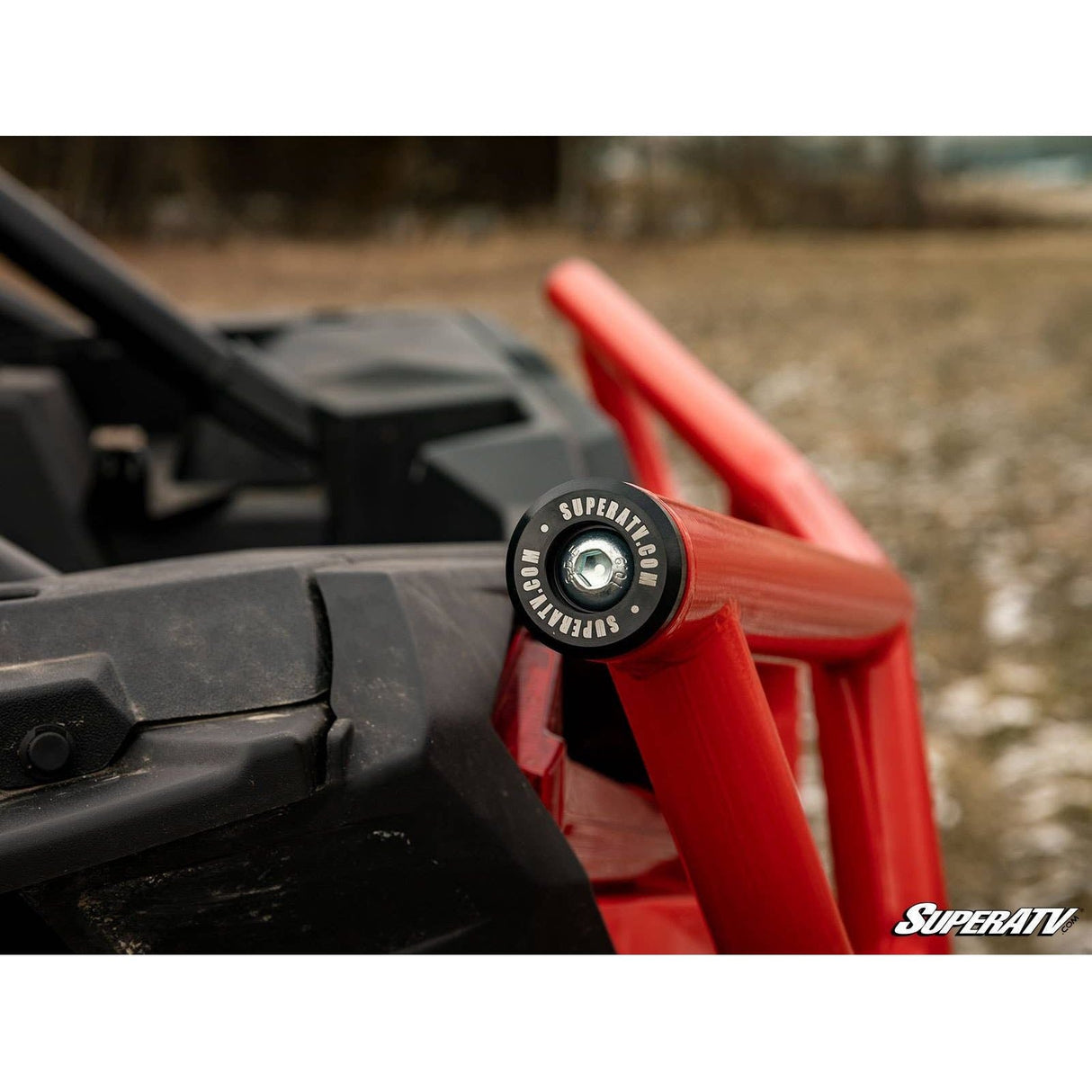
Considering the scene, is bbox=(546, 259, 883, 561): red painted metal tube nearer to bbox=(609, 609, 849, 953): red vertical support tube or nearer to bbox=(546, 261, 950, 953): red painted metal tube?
bbox=(546, 261, 950, 953): red painted metal tube

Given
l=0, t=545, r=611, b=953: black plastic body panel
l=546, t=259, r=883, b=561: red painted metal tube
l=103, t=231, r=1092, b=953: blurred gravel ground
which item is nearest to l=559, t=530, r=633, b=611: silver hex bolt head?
l=0, t=545, r=611, b=953: black plastic body panel

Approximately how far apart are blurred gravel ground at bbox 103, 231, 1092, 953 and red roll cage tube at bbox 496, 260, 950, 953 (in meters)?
0.85

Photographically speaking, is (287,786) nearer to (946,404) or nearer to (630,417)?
(630,417)

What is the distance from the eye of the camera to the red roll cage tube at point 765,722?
674 mm

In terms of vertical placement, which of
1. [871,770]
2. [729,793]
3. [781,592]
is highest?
[781,592]

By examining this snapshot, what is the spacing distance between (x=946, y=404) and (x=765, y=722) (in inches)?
156

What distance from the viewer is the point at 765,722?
0.72 meters

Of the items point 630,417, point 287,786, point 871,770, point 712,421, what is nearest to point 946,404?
point 630,417

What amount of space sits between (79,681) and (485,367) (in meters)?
1.18

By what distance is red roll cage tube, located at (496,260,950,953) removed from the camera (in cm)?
67

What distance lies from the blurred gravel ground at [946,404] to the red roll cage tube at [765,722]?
2.78 ft

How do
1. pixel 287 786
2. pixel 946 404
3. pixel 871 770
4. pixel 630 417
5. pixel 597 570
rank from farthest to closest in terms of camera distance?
pixel 946 404 < pixel 630 417 < pixel 871 770 < pixel 287 786 < pixel 597 570

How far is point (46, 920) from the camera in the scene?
→ 2.30 ft

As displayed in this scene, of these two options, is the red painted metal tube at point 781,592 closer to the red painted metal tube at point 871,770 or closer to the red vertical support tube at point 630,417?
the red painted metal tube at point 871,770
